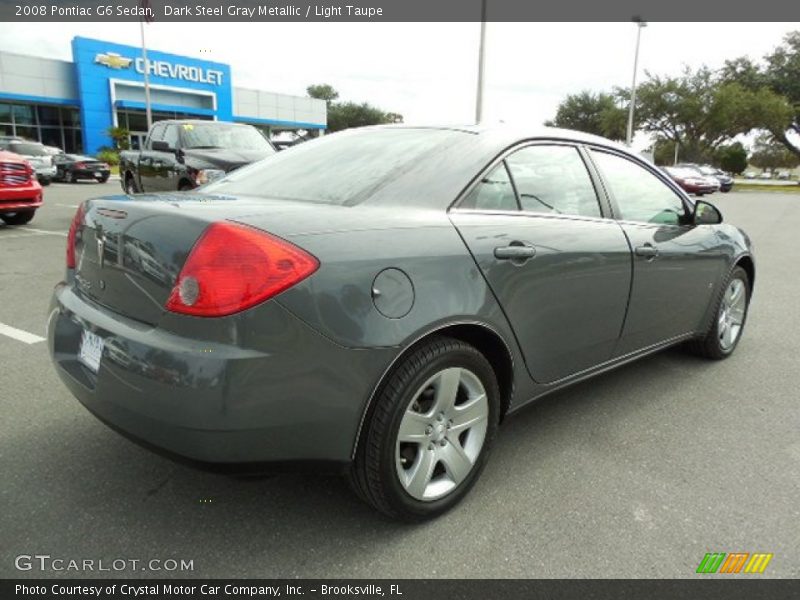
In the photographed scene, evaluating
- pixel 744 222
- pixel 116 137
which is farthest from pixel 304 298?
pixel 116 137

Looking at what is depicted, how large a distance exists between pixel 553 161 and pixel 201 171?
20.9 feet

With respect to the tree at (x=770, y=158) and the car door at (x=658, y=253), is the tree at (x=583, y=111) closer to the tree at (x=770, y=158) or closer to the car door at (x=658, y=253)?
the tree at (x=770, y=158)

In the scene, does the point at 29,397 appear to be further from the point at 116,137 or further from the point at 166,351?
the point at 116,137

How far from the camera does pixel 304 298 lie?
1878 millimetres

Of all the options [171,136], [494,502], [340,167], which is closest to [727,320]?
[494,502]

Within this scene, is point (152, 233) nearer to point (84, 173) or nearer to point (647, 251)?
point (647, 251)

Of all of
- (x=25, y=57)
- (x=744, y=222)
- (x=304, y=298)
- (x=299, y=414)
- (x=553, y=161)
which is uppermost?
(x=25, y=57)

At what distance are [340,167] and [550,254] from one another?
0.99 meters

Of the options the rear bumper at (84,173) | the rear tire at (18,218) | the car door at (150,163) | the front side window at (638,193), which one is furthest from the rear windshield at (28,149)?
the front side window at (638,193)

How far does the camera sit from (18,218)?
33.3ft

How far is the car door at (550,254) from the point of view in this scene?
2439mm

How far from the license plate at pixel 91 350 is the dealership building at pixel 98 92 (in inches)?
1435

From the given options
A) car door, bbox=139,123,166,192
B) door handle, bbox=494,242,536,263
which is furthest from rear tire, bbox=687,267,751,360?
car door, bbox=139,123,166,192

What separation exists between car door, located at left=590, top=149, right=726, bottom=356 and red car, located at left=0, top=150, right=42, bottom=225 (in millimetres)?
9044
